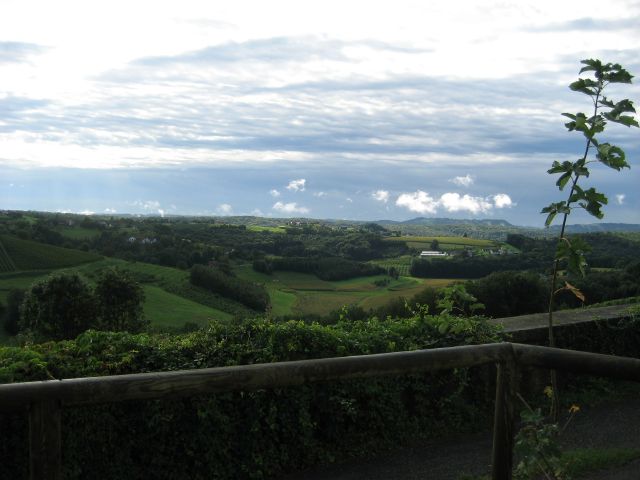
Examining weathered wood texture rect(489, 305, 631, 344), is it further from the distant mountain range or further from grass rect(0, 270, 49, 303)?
the distant mountain range

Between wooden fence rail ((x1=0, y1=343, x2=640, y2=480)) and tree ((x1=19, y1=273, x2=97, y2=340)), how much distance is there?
34712 millimetres

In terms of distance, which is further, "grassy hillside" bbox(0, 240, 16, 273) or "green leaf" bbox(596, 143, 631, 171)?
"grassy hillside" bbox(0, 240, 16, 273)

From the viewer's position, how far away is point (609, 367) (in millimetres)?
2471

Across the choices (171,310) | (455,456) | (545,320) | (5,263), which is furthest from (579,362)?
(5,263)

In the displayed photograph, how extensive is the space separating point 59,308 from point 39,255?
111 feet

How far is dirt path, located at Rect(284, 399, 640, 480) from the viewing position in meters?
4.50

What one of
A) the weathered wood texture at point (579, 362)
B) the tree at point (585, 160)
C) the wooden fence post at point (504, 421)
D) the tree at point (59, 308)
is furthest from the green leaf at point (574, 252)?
the tree at point (59, 308)

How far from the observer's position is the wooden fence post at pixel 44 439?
1902 mm

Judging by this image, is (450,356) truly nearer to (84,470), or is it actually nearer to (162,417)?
(162,417)

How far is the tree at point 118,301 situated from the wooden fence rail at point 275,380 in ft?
120

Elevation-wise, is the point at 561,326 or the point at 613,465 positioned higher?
the point at 561,326

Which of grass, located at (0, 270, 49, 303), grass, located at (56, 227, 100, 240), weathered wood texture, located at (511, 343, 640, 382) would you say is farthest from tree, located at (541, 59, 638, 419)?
grass, located at (56, 227, 100, 240)

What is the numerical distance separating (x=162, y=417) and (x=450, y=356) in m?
2.80

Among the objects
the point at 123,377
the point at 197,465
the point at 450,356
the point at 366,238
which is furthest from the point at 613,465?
the point at 366,238
